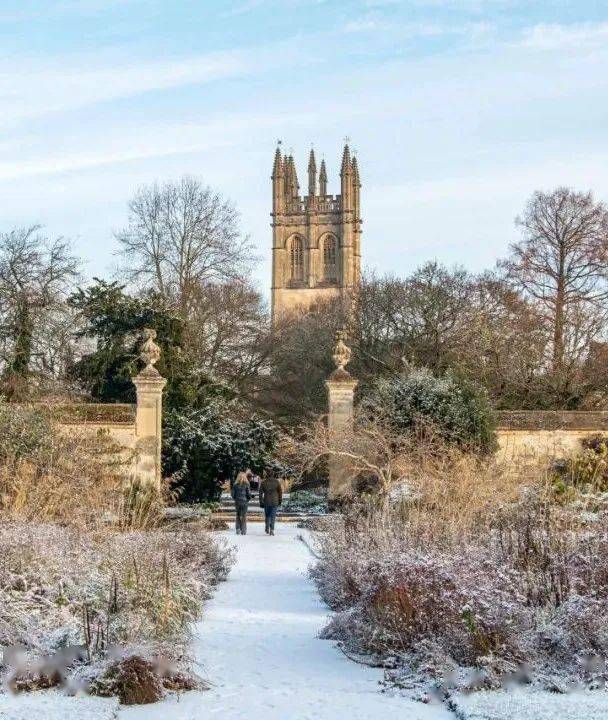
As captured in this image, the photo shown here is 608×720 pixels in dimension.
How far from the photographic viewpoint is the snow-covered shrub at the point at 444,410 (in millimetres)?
22578

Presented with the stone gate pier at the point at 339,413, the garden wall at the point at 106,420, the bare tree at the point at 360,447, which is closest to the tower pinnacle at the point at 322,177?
the stone gate pier at the point at 339,413

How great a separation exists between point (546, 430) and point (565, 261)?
11.1 meters

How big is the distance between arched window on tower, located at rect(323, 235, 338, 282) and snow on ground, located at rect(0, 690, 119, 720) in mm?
76790

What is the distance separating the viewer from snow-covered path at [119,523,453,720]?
6.68 meters

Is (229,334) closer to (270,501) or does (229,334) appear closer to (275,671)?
(270,501)

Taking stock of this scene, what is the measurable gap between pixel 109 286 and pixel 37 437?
9617 mm

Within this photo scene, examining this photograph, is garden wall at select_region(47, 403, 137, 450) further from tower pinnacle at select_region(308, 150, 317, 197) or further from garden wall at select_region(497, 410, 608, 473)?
tower pinnacle at select_region(308, 150, 317, 197)

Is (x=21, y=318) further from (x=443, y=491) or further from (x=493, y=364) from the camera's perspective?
(x=443, y=491)

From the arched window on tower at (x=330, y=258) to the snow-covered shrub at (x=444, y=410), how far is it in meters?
60.3

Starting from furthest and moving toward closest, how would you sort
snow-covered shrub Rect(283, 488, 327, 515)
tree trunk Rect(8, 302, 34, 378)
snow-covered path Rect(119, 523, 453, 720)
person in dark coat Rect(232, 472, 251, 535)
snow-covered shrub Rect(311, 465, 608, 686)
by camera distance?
tree trunk Rect(8, 302, 34, 378)
snow-covered shrub Rect(283, 488, 327, 515)
person in dark coat Rect(232, 472, 251, 535)
snow-covered shrub Rect(311, 465, 608, 686)
snow-covered path Rect(119, 523, 453, 720)

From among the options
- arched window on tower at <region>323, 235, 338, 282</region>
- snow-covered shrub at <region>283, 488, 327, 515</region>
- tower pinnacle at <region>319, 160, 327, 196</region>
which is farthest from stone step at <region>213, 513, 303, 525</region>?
tower pinnacle at <region>319, 160, 327, 196</region>

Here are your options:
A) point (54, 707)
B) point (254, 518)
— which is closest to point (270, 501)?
point (254, 518)

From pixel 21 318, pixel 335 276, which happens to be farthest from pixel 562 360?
pixel 335 276

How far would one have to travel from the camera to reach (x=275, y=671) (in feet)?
25.7
